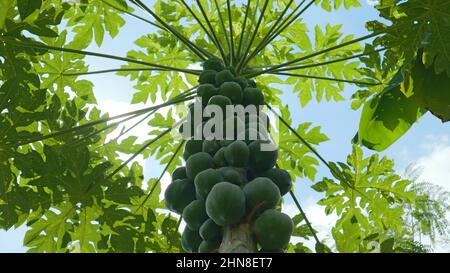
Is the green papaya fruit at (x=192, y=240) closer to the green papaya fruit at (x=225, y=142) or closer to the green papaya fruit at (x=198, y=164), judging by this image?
the green papaya fruit at (x=198, y=164)

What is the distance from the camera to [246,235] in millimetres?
1782

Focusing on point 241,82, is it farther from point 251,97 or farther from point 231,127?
point 231,127

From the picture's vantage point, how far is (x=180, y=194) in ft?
7.29

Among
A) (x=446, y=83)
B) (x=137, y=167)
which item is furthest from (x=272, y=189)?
(x=446, y=83)

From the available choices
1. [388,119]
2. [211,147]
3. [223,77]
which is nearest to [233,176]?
[211,147]

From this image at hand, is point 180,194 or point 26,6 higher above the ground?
point 26,6

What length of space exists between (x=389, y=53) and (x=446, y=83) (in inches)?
32.9

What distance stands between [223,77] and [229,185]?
101 cm

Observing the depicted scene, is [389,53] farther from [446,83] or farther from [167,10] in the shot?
[167,10]

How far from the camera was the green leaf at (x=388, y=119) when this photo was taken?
12.4ft

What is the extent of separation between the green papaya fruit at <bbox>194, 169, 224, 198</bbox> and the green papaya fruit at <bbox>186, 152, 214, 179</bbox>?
14 centimetres

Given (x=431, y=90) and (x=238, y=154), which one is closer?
(x=238, y=154)

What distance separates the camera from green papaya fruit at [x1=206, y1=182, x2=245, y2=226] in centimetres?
178

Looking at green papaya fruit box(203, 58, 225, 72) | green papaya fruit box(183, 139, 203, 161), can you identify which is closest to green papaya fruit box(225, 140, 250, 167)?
green papaya fruit box(183, 139, 203, 161)
